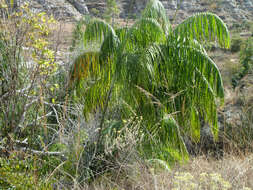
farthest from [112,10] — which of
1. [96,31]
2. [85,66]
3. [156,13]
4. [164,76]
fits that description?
[164,76]

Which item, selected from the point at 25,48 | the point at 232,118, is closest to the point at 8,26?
the point at 25,48

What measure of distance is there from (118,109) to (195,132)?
1.35 meters

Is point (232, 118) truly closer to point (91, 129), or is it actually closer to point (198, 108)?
point (198, 108)

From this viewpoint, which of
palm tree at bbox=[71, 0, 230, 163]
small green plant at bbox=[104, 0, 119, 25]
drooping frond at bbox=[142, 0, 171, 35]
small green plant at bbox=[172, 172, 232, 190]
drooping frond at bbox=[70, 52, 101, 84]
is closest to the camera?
small green plant at bbox=[172, 172, 232, 190]

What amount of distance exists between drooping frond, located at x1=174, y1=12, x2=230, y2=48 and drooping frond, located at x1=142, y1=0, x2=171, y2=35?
45 cm

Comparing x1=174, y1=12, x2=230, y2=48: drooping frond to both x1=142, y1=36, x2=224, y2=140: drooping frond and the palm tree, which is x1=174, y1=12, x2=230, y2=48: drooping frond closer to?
the palm tree

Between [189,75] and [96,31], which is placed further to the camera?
[96,31]

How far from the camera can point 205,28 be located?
Answer: 404 centimetres

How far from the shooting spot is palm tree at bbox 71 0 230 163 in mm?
3650

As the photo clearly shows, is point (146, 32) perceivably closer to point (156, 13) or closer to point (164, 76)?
point (156, 13)

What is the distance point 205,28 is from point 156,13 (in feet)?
2.86

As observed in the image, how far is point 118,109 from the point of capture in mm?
4508

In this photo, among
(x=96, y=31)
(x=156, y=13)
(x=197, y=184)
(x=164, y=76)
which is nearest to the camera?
(x=197, y=184)

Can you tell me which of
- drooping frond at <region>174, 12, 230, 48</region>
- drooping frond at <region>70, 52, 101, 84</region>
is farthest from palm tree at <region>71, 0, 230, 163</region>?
drooping frond at <region>70, 52, 101, 84</region>
